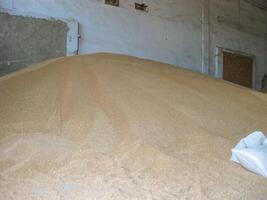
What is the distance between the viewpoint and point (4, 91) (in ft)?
9.43

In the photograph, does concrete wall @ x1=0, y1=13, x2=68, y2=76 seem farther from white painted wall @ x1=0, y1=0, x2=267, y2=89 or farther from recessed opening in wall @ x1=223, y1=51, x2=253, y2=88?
recessed opening in wall @ x1=223, y1=51, x2=253, y2=88

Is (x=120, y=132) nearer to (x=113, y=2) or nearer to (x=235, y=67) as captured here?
(x=113, y=2)

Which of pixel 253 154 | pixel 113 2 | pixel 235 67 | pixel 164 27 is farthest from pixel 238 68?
pixel 253 154

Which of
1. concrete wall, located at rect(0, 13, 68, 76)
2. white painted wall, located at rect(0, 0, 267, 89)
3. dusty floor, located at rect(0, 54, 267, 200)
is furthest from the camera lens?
white painted wall, located at rect(0, 0, 267, 89)

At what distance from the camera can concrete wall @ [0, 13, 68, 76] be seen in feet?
12.7

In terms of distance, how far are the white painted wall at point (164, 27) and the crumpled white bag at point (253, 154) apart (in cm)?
300

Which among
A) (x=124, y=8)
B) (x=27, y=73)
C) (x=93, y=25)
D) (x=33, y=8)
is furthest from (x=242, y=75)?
(x=27, y=73)

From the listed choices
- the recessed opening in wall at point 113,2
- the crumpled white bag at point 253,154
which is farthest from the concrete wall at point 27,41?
the crumpled white bag at point 253,154

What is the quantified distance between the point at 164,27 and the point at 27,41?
2.37m

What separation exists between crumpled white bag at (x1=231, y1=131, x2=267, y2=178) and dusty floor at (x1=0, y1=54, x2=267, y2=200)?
0.19 ft

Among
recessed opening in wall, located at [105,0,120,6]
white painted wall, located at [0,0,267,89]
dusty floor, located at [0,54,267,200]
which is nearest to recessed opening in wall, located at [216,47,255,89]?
white painted wall, located at [0,0,267,89]

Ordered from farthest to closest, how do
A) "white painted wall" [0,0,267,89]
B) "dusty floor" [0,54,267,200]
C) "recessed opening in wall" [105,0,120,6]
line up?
"recessed opening in wall" [105,0,120,6] → "white painted wall" [0,0,267,89] → "dusty floor" [0,54,267,200]

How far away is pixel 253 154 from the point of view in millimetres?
1817

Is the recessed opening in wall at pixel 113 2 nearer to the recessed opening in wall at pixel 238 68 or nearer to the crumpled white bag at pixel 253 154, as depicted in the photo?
the recessed opening in wall at pixel 238 68
